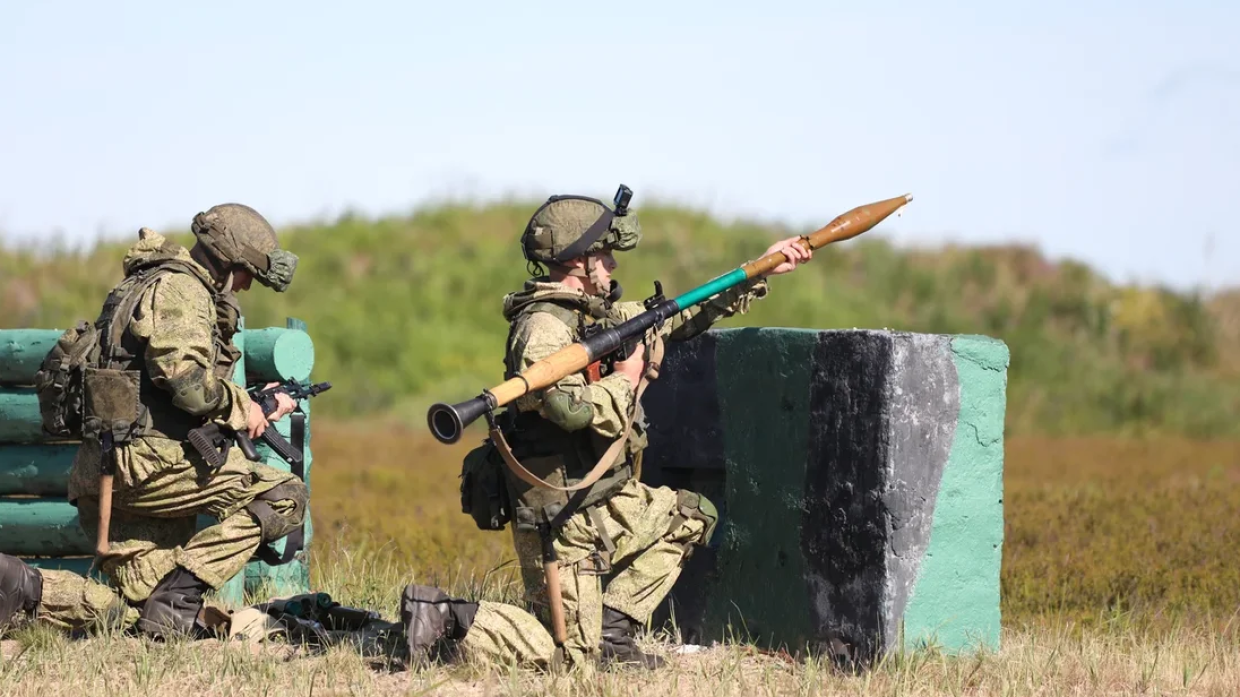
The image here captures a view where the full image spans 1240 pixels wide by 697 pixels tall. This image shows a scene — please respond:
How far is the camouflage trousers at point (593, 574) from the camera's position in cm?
618

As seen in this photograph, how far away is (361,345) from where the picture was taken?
24.1 m

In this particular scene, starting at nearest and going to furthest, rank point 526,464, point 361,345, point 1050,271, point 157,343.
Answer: point 526,464 → point 157,343 → point 361,345 → point 1050,271

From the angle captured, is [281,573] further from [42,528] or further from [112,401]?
[112,401]

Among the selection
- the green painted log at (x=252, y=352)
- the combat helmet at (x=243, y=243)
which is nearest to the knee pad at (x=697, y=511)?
the combat helmet at (x=243, y=243)

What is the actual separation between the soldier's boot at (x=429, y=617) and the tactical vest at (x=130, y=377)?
1404 mm

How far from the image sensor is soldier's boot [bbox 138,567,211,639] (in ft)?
22.6

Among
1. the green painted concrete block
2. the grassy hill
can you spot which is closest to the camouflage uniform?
the green painted concrete block

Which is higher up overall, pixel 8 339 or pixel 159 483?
pixel 8 339

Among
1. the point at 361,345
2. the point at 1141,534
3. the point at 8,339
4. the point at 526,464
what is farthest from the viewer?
the point at 361,345

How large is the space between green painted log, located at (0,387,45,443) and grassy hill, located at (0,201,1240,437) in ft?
45.6

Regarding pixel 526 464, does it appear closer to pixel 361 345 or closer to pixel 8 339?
pixel 8 339

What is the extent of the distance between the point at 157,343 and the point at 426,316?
60.7 ft

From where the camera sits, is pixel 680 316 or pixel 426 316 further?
pixel 426 316

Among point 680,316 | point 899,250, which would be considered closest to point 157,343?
point 680,316
